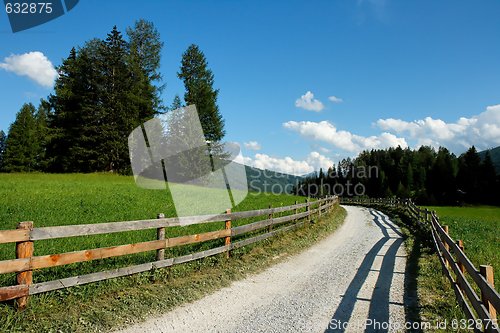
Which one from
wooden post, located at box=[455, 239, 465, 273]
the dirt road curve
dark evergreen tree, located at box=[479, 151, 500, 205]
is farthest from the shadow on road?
dark evergreen tree, located at box=[479, 151, 500, 205]

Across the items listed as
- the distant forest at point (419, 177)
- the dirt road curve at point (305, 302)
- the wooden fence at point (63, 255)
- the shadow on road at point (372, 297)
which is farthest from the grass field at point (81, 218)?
the distant forest at point (419, 177)

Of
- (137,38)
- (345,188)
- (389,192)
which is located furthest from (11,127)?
(345,188)

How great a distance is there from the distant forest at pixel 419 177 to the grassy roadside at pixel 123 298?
5144 cm

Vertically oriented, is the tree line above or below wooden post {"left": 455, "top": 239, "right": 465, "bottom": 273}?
above

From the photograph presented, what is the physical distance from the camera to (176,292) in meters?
6.64

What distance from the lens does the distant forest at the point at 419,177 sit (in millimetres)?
81688

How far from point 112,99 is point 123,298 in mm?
43420

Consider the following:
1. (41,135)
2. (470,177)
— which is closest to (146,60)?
(41,135)

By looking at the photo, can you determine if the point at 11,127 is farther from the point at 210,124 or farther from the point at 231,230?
the point at 231,230

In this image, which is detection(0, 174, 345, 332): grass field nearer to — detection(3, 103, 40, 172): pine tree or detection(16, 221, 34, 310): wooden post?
detection(16, 221, 34, 310): wooden post

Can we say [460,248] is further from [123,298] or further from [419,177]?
[419,177]

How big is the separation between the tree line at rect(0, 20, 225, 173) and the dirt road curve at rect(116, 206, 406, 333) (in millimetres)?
37946

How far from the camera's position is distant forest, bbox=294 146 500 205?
8169cm

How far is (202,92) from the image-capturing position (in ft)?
149
